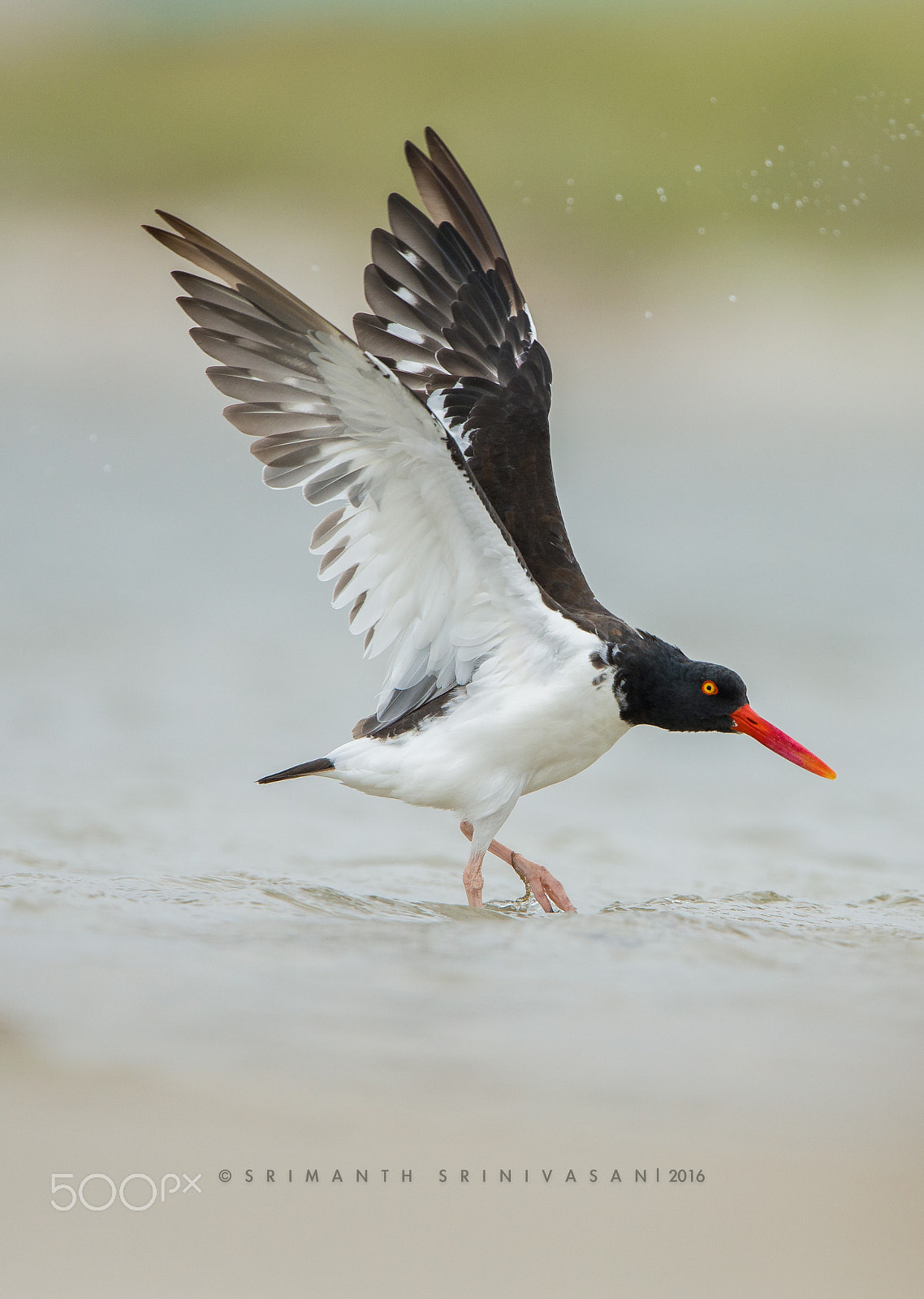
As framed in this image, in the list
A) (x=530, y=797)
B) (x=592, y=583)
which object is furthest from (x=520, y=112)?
(x=530, y=797)

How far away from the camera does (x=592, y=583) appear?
9828mm

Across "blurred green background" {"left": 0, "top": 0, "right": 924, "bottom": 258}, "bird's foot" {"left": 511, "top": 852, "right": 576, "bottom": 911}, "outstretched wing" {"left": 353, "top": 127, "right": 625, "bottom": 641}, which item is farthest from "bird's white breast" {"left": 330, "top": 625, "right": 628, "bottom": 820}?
"blurred green background" {"left": 0, "top": 0, "right": 924, "bottom": 258}

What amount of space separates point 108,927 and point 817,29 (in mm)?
15695

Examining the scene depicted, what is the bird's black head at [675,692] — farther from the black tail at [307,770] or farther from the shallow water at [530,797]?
the black tail at [307,770]

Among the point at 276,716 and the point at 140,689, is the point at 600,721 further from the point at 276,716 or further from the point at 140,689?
the point at 140,689

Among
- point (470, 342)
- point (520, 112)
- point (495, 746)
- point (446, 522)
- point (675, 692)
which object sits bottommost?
point (495, 746)

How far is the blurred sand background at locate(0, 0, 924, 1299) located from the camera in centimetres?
361

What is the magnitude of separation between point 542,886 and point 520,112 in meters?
13.5

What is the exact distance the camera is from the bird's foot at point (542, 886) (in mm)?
5109

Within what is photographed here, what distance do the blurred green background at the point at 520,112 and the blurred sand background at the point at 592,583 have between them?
5 cm

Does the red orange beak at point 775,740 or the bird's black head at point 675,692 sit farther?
the red orange beak at point 775,740

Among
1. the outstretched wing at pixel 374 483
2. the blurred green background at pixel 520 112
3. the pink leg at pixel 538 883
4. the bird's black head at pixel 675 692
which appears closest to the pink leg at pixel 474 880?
the pink leg at pixel 538 883

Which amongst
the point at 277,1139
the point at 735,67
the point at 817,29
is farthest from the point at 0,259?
the point at 277,1139

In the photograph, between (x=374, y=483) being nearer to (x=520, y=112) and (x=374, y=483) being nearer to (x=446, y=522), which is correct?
(x=446, y=522)
